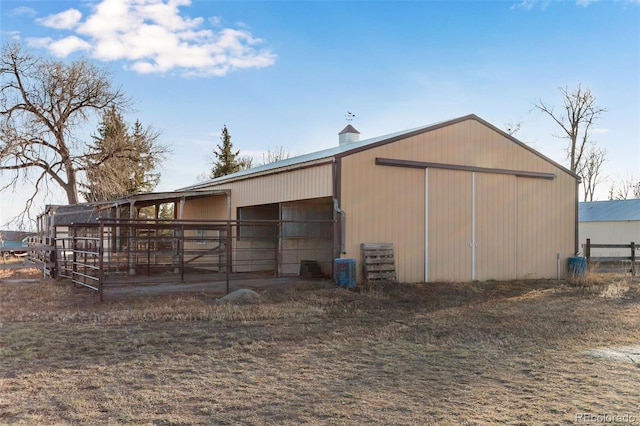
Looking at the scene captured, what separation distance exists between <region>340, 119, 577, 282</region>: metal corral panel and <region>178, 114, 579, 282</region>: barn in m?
0.03

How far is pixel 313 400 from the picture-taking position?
14.6 ft

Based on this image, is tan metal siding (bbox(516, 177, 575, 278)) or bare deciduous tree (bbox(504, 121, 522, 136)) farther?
Answer: bare deciduous tree (bbox(504, 121, 522, 136))

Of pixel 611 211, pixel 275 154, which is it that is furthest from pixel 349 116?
pixel 275 154

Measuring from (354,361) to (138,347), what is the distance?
273 cm

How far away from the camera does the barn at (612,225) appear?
26781mm

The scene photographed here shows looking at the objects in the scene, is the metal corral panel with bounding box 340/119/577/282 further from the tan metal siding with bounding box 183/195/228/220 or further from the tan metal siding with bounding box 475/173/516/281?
the tan metal siding with bounding box 183/195/228/220

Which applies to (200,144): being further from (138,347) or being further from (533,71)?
(138,347)

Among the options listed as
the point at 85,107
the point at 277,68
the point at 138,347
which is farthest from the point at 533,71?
the point at 85,107

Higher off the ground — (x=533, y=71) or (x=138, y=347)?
(x=533, y=71)

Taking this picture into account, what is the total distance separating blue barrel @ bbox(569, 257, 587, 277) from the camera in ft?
54.4

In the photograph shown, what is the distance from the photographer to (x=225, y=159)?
42.6 m

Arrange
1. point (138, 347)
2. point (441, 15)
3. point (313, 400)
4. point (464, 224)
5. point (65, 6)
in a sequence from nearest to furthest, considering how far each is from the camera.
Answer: point (313, 400) → point (138, 347) → point (65, 6) → point (441, 15) → point (464, 224)

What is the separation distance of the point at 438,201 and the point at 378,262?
2.77 m

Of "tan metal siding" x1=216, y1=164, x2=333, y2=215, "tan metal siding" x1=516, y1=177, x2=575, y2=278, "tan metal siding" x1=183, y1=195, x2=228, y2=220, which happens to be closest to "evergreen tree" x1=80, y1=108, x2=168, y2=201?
"tan metal siding" x1=183, y1=195, x2=228, y2=220
